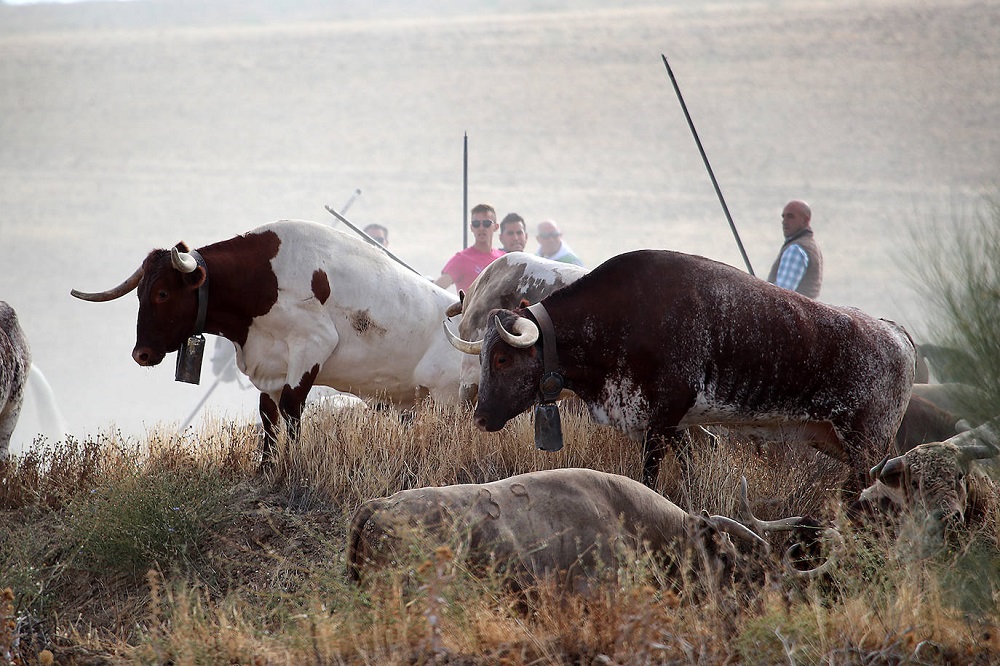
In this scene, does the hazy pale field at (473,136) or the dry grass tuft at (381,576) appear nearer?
the dry grass tuft at (381,576)

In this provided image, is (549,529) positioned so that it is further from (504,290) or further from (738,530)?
(504,290)

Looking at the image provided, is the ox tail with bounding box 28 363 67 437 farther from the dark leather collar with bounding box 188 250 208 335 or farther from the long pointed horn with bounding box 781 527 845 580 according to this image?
the long pointed horn with bounding box 781 527 845 580

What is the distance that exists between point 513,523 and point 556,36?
216 ft

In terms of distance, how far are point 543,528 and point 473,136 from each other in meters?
55.6

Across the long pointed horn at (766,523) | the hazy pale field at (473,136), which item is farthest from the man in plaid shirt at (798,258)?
the hazy pale field at (473,136)

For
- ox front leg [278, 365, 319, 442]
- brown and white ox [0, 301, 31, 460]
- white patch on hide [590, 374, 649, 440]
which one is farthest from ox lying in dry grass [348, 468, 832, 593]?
brown and white ox [0, 301, 31, 460]

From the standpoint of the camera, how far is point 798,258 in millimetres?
9797

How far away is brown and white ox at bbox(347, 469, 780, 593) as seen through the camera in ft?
16.5

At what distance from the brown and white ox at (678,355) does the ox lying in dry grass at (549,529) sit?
0.58 m

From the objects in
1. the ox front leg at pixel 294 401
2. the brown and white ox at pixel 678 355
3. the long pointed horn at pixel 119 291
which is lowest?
the ox front leg at pixel 294 401

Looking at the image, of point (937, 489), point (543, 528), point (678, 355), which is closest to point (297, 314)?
point (678, 355)

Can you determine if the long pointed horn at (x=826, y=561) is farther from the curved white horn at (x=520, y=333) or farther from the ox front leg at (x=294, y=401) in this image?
the ox front leg at (x=294, y=401)

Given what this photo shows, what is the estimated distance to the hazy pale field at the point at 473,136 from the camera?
47156 mm

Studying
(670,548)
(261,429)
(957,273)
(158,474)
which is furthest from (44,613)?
(957,273)
